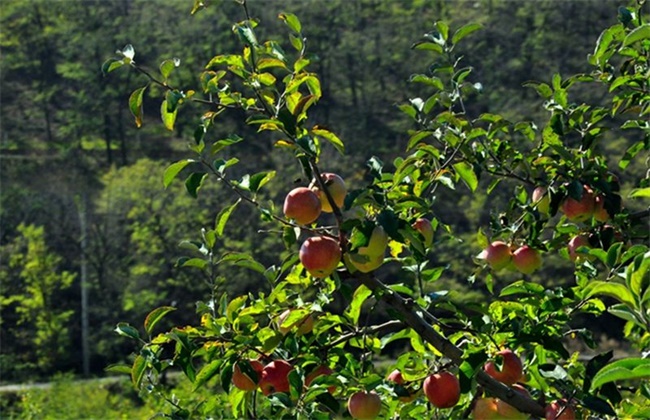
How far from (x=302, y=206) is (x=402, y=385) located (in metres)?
0.32

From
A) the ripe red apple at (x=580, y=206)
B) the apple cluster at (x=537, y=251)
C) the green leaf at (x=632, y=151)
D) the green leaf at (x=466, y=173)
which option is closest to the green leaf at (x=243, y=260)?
the green leaf at (x=466, y=173)

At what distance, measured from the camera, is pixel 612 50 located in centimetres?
162

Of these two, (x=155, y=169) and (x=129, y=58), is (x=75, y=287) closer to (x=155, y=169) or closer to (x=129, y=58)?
(x=155, y=169)

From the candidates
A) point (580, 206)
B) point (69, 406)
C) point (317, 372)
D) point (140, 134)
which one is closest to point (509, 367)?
point (317, 372)

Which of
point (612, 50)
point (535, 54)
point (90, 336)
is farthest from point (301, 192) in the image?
point (535, 54)

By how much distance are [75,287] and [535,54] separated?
9.72m

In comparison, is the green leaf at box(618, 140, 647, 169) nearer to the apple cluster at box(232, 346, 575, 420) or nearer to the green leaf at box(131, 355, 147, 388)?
the apple cluster at box(232, 346, 575, 420)

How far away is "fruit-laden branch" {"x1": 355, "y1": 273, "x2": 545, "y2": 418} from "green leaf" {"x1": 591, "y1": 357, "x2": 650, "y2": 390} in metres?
0.44

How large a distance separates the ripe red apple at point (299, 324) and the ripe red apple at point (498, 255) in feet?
1.27

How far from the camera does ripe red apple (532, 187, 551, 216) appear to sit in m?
1.58

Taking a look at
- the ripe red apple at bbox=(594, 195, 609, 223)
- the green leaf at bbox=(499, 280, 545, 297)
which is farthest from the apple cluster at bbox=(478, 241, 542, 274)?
the green leaf at bbox=(499, 280, 545, 297)

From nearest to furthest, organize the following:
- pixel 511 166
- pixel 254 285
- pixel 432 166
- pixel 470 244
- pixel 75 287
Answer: pixel 432 166 → pixel 511 166 → pixel 470 244 → pixel 254 285 → pixel 75 287

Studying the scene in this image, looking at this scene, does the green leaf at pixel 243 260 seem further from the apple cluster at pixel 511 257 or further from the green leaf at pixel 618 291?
the green leaf at pixel 618 291

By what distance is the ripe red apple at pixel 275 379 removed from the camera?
129 centimetres
